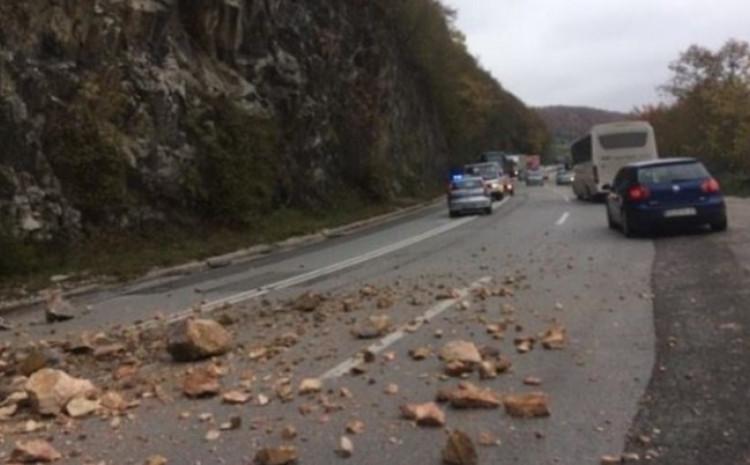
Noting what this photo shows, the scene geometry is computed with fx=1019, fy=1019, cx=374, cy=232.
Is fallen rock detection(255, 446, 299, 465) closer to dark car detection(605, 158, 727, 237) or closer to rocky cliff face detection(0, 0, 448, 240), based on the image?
rocky cliff face detection(0, 0, 448, 240)

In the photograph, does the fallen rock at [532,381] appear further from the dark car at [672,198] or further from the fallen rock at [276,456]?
the dark car at [672,198]

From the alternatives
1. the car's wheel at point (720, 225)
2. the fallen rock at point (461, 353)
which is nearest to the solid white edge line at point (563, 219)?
the car's wheel at point (720, 225)

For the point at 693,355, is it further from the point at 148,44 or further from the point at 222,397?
the point at 148,44

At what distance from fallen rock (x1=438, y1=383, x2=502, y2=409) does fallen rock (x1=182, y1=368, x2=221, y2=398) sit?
1.79 meters

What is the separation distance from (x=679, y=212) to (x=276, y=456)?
1585 centimetres

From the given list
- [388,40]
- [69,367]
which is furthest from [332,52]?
[69,367]

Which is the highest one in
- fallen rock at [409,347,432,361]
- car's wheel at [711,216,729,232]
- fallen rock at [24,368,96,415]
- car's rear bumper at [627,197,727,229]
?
fallen rock at [24,368,96,415]

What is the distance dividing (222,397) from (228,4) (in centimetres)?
2736

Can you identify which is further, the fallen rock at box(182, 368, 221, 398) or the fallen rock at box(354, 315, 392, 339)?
the fallen rock at box(354, 315, 392, 339)

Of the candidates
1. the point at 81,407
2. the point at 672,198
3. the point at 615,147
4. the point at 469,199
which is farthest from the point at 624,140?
the point at 81,407

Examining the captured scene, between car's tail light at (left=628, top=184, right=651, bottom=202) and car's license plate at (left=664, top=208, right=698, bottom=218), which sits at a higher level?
car's tail light at (left=628, top=184, right=651, bottom=202)

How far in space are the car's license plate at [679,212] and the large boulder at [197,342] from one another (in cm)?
1291

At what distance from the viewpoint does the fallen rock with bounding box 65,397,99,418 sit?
702cm

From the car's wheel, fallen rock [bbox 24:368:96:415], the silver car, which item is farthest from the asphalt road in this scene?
the silver car
